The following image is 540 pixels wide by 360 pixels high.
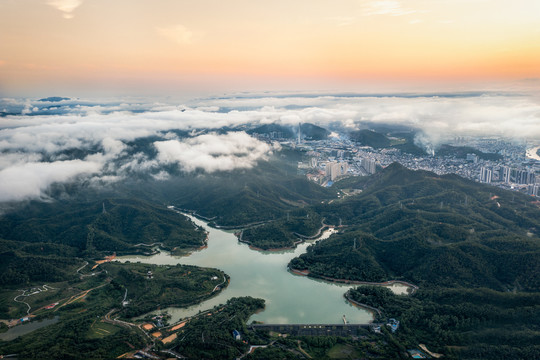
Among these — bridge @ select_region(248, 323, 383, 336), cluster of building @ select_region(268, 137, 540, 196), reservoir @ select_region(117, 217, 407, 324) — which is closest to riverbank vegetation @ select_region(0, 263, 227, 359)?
reservoir @ select_region(117, 217, 407, 324)

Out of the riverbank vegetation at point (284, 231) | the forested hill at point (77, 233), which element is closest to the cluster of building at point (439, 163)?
the riverbank vegetation at point (284, 231)

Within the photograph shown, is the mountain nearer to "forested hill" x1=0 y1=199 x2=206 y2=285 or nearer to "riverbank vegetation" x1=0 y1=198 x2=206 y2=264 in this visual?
"forested hill" x1=0 y1=199 x2=206 y2=285

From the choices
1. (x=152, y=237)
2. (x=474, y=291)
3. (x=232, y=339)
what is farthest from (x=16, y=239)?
(x=474, y=291)

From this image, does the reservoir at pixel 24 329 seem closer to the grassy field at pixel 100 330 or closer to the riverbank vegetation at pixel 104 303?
the riverbank vegetation at pixel 104 303

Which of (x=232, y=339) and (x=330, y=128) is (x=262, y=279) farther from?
(x=330, y=128)

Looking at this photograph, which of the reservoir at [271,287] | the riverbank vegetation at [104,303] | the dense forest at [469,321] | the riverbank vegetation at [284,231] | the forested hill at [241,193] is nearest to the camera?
the dense forest at [469,321]

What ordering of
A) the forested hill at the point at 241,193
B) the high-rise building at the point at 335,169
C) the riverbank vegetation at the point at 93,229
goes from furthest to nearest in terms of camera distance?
the high-rise building at the point at 335,169, the forested hill at the point at 241,193, the riverbank vegetation at the point at 93,229

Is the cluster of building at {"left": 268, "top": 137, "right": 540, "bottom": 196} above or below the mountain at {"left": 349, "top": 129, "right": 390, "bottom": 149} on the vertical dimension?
below
